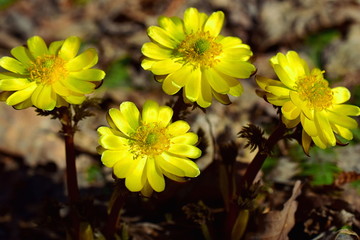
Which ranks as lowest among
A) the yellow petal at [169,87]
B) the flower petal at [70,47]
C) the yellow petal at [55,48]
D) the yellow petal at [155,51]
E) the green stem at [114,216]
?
the green stem at [114,216]

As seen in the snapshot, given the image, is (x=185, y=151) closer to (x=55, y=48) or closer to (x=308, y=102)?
(x=308, y=102)

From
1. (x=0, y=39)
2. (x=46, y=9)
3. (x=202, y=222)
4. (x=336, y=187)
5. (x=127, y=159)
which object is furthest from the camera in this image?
(x=46, y=9)

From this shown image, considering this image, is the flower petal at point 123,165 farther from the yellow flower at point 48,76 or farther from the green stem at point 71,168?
the green stem at point 71,168

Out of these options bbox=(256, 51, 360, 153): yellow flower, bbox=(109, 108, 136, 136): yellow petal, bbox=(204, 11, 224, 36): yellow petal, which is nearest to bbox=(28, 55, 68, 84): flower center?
bbox=(109, 108, 136, 136): yellow petal

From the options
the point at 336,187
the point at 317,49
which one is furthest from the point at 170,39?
the point at 317,49

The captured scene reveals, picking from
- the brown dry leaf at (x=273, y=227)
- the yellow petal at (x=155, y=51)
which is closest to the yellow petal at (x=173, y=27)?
the yellow petal at (x=155, y=51)

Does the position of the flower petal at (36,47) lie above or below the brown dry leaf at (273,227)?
above

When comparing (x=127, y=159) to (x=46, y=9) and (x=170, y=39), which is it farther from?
(x=46, y=9)
